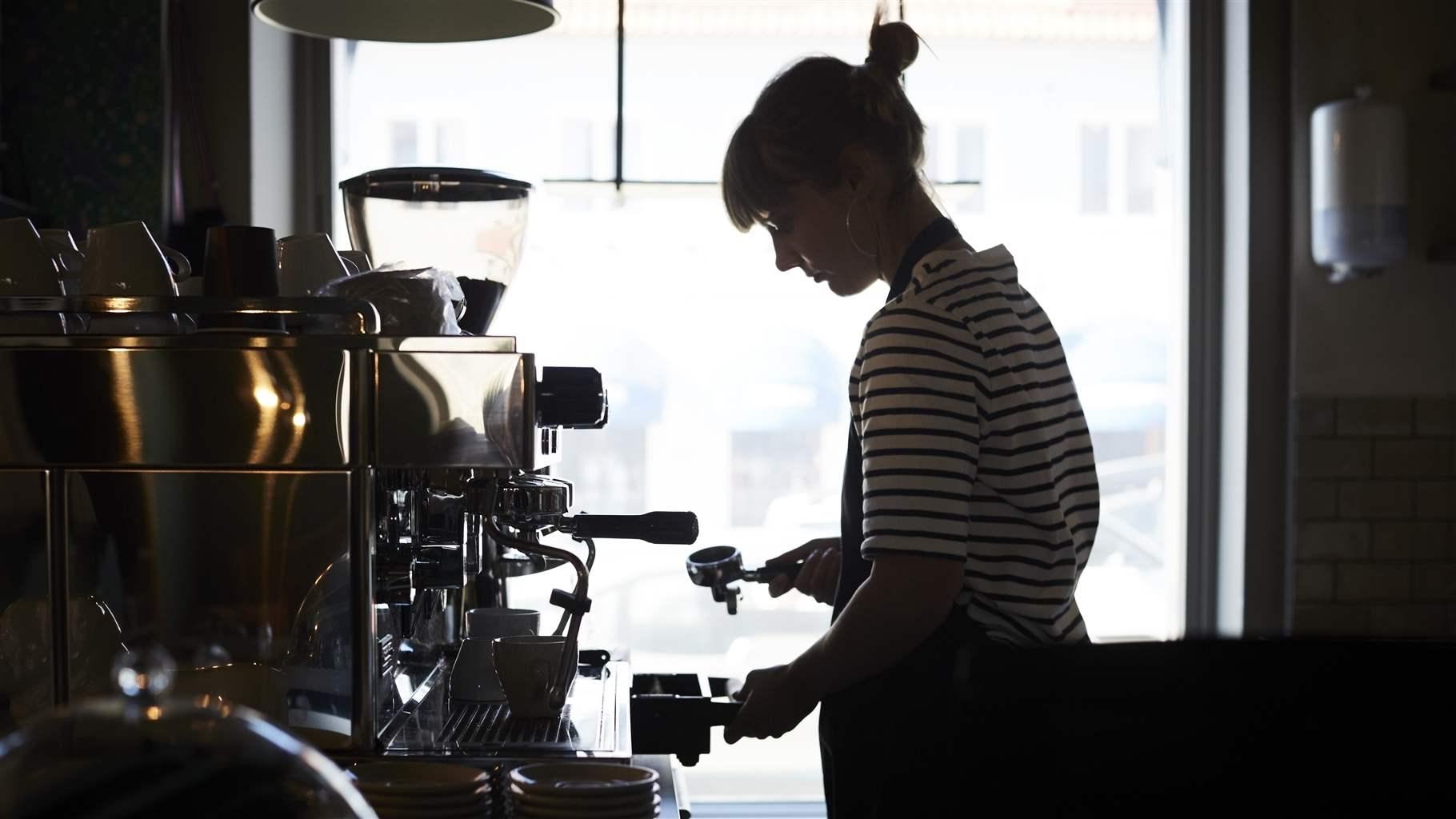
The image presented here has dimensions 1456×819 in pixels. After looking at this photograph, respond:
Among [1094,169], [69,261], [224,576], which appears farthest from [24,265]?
[1094,169]

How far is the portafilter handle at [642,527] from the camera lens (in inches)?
56.8

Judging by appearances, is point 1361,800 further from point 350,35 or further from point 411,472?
point 350,35

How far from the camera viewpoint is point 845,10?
2818 millimetres

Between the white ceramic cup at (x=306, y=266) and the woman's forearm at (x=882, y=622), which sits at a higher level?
the white ceramic cup at (x=306, y=266)

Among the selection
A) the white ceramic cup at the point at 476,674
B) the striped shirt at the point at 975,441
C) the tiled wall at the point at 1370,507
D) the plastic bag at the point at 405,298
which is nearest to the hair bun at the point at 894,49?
the striped shirt at the point at 975,441

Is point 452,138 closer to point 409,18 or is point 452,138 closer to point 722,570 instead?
point 409,18

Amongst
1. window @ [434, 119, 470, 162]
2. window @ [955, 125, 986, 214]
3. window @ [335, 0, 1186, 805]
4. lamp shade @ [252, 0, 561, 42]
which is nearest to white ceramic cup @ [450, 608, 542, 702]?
lamp shade @ [252, 0, 561, 42]

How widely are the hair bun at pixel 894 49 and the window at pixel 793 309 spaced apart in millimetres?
1441

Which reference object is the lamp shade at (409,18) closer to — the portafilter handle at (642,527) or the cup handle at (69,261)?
the cup handle at (69,261)

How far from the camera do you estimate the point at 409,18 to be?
61.2 inches

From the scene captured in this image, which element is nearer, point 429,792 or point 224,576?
point 429,792

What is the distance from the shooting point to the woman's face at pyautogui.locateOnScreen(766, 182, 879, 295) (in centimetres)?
134

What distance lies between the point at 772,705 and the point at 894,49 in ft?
2.15

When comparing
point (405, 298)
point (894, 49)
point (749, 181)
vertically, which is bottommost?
point (405, 298)
